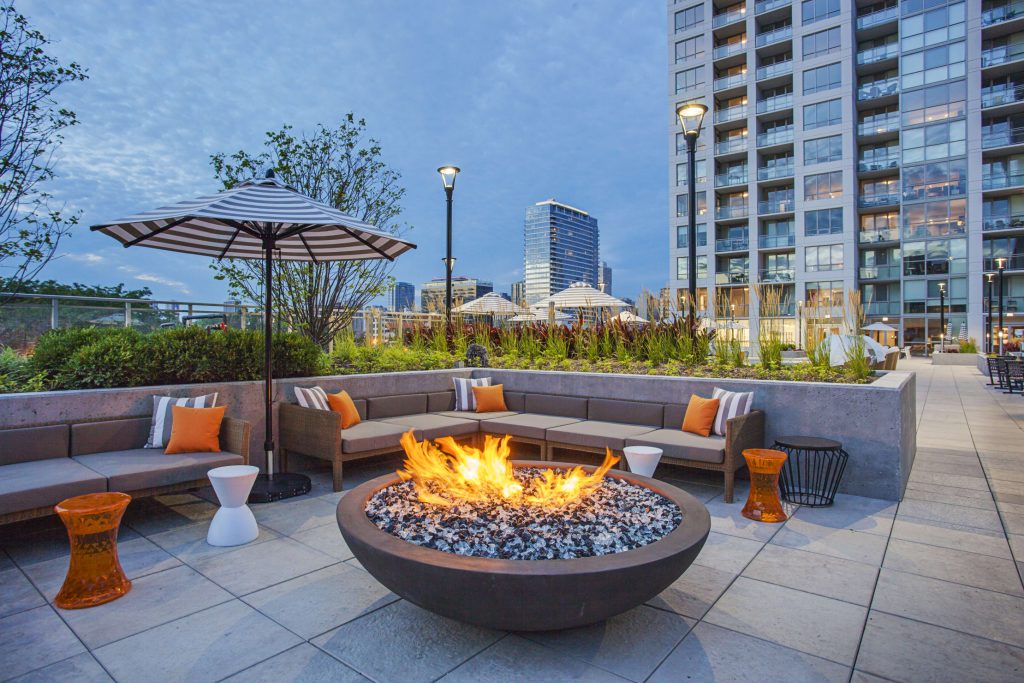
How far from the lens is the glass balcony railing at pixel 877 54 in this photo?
24406 mm

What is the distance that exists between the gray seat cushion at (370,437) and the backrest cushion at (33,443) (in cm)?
182

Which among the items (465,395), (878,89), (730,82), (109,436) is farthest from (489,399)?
(878,89)

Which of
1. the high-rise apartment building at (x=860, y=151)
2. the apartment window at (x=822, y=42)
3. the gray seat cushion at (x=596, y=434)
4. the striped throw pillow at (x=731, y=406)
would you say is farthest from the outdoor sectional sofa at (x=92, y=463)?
the apartment window at (x=822, y=42)

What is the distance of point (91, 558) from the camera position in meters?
2.48

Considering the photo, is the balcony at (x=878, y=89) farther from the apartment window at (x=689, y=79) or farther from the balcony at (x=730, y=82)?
the apartment window at (x=689, y=79)

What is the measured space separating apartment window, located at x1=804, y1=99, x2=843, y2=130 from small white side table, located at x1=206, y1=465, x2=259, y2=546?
29.3 meters

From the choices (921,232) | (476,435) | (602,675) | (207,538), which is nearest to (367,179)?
(476,435)

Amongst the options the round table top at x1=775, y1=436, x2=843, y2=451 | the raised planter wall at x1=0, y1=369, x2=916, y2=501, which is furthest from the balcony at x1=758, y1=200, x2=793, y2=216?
the round table top at x1=775, y1=436, x2=843, y2=451

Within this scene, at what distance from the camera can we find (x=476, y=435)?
5293 millimetres

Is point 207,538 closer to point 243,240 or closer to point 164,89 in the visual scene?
point 243,240

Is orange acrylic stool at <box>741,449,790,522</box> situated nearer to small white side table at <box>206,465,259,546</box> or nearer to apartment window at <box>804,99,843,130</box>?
small white side table at <box>206,465,259,546</box>

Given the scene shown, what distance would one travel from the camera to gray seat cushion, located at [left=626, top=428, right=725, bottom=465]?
13.2 ft

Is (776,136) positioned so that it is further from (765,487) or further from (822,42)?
(765,487)

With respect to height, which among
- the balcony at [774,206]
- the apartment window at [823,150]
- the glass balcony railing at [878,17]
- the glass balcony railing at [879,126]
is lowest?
the balcony at [774,206]
